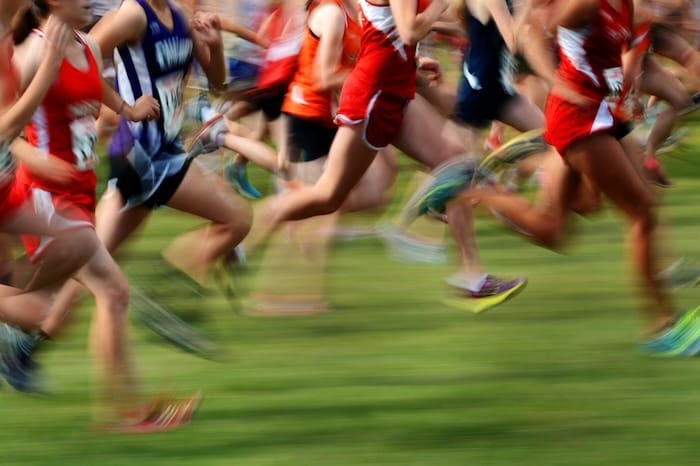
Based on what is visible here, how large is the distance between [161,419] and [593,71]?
209 cm

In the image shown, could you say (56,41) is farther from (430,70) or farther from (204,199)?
(430,70)

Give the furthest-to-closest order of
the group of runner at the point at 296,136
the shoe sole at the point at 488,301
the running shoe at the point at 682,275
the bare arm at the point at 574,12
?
the running shoe at the point at 682,275, the shoe sole at the point at 488,301, the bare arm at the point at 574,12, the group of runner at the point at 296,136

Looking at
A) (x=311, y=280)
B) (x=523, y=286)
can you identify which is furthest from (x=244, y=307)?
(x=523, y=286)

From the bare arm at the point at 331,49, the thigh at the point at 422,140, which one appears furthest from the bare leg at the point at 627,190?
the bare arm at the point at 331,49

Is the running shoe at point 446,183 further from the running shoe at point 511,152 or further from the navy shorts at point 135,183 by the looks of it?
the navy shorts at point 135,183

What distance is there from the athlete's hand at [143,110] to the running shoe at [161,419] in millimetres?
1039

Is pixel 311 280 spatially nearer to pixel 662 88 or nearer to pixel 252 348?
pixel 252 348

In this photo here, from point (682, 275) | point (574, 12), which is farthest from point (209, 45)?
point (682, 275)

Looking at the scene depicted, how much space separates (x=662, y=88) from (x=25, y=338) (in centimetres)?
495

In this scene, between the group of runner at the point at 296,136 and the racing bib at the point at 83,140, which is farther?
the racing bib at the point at 83,140

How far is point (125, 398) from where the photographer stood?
5098 mm

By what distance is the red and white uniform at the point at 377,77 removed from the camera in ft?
21.0

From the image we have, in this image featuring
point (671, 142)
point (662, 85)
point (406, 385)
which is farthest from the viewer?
point (671, 142)

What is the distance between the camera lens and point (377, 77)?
6414 millimetres
